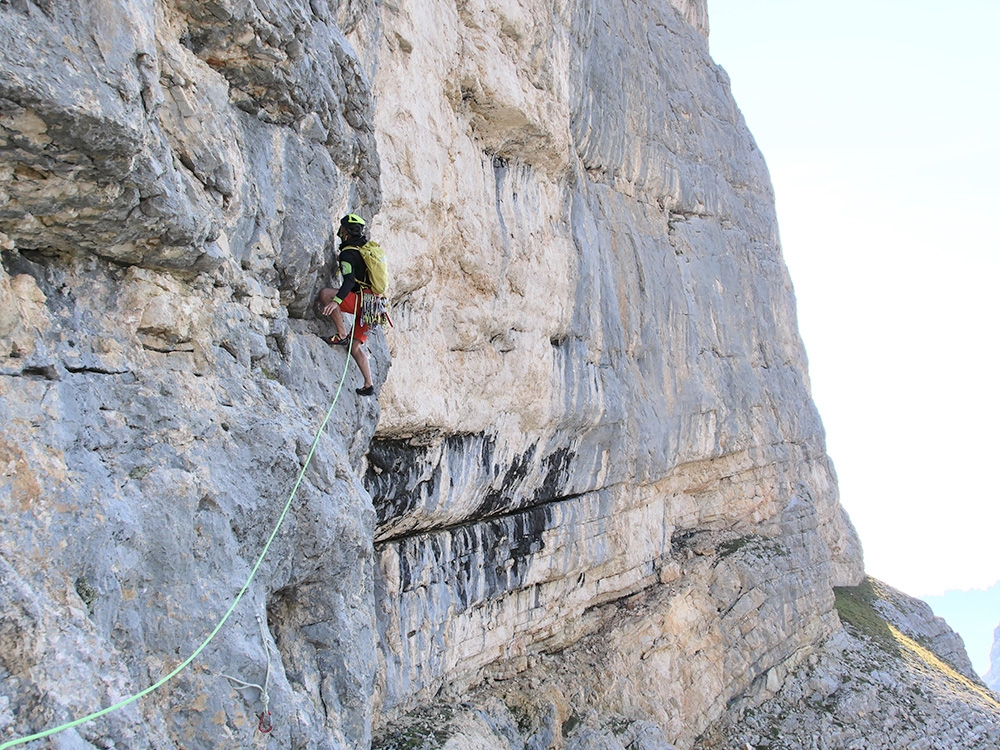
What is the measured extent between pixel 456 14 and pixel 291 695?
10347mm

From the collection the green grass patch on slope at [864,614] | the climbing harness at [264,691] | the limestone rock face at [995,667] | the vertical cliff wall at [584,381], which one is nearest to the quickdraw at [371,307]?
the vertical cliff wall at [584,381]

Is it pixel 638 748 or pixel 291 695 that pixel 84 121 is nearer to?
pixel 291 695

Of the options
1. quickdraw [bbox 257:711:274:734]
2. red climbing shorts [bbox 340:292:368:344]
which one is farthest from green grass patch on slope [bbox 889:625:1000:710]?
quickdraw [bbox 257:711:274:734]

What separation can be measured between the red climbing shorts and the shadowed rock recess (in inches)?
19.3

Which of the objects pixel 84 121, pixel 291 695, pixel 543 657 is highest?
pixel 84 121

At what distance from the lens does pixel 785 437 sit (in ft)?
79.8

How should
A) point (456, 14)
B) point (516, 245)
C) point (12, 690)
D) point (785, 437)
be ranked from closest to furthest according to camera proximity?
point (12, 690) < point (456, 14) < point (516, 245) < point (785, 437)

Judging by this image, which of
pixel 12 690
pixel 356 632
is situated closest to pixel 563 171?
pixel 356 632

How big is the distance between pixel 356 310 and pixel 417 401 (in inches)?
141

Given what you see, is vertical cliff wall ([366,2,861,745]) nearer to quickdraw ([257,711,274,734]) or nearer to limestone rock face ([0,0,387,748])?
A: limestone rock face ([0,0,387,748])

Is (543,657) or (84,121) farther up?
(84,121)

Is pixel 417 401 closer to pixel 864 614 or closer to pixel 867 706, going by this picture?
pixel 867 706

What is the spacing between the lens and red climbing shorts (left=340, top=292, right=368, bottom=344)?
24.4 feet

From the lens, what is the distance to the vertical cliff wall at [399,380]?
424 centimetres
